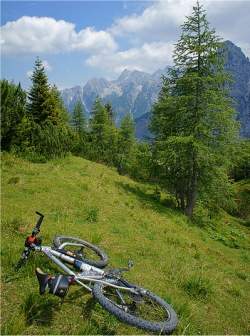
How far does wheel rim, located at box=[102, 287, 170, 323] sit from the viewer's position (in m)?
7.79

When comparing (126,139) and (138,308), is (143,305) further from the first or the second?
(126,139)

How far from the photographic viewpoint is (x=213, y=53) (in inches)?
974

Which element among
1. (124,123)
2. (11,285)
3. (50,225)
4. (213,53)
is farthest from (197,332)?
(124,123)

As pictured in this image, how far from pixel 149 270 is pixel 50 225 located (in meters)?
3.86

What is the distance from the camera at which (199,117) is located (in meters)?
24.7

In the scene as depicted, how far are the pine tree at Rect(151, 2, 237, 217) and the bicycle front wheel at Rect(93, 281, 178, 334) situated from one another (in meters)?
16.4

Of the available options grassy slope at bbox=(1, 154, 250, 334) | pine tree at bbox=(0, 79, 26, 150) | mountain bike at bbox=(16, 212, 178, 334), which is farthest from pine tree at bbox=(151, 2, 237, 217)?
mountain bike at bbox=(16, 212, 178, 334)

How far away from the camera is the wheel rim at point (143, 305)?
779 cm

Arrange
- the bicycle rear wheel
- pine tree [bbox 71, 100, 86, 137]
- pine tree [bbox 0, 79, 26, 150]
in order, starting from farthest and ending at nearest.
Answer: pine tree [bbox 71, 100, 86, 137] → pine tree [bbox 0, 79, 26, 150] → the bicycle rear wheel

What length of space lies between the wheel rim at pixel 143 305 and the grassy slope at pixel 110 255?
41 cm

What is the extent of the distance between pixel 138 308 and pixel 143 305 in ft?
0.41

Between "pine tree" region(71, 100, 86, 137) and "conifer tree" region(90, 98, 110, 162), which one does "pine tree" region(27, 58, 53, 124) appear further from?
"pine tree" region(71, 100, 86, 137)

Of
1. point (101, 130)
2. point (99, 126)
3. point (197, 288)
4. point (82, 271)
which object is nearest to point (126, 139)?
point (101, 130)

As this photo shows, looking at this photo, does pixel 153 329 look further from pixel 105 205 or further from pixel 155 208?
pixel 155 208
